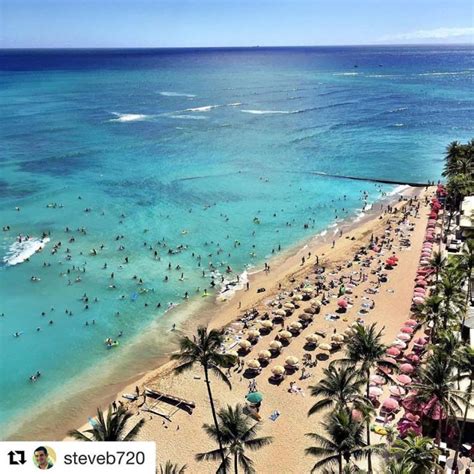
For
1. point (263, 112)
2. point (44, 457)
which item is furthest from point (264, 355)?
point (263, 112)

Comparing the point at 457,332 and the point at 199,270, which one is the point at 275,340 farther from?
the point at 199,270

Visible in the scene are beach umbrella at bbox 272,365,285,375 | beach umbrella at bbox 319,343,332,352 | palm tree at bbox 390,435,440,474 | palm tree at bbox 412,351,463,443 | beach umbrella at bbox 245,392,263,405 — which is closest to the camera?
palm tree at bbox 390,435,440,474

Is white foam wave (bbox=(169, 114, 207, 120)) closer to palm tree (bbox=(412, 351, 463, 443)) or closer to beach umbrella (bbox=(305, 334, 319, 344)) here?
beach umbrella (bbox=(305, 334, 319, 344))

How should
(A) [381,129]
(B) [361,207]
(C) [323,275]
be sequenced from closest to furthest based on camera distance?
(C) [323,275] < (B) [361,207] < (A) [381,129]

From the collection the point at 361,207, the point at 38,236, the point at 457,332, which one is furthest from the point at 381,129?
the point at 457,332

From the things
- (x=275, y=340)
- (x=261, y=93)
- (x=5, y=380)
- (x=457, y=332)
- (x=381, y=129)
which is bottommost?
(x=5, y=380)

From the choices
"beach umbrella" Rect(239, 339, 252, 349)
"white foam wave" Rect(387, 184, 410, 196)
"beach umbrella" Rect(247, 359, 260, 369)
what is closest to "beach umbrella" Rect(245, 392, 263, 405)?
"beach umbrella" Rect(247, 359, 260, 369)

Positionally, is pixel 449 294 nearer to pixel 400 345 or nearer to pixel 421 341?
pixel 421 341
